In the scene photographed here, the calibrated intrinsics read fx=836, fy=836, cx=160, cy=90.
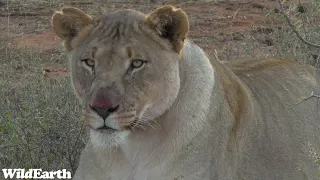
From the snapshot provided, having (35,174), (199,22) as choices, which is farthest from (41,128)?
(199,22)

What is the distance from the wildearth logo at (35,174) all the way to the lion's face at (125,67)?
107cm

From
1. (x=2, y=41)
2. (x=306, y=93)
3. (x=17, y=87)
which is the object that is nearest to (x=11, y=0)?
(x=2, y=41)

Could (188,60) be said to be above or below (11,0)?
above

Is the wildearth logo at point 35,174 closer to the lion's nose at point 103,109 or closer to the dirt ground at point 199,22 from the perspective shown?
the lion's nose at point 103,109

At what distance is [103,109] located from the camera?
2.99m

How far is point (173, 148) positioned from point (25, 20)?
5940 mm

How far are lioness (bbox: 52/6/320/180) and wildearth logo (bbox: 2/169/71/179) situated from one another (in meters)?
0.68

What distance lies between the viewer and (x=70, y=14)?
3.38 metres

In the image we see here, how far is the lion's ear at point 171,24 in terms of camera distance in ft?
10.5

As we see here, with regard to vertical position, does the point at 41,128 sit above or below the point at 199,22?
above

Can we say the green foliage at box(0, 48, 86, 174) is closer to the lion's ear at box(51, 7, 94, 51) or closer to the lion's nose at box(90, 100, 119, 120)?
the lion's ear at box(51, 7, 94, 51)

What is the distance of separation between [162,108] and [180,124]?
16 cm

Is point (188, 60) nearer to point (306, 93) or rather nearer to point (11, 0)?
point (306, 93)

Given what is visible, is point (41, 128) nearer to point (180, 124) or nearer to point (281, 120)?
point (281, 120)
